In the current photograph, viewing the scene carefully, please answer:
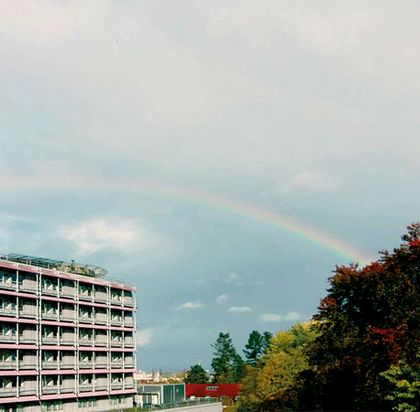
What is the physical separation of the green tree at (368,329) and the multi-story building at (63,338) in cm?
3313

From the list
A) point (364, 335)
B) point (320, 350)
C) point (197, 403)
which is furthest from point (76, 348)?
point (364, 335)

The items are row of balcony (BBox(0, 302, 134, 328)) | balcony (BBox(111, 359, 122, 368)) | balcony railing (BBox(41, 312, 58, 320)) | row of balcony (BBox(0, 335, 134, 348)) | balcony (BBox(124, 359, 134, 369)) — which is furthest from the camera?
balcony (BBox(124, 359, 134, 369))

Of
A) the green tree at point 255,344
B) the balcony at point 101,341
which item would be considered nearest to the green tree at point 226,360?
the green tree at point 255,344

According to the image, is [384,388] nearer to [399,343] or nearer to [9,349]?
[399,343]

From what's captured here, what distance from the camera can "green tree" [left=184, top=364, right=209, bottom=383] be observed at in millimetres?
147125

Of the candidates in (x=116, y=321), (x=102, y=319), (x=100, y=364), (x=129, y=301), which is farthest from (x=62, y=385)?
(x=129, y=301)

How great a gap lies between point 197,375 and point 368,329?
114 metres

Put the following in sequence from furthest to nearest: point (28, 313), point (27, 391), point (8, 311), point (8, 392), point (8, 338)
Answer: point (28, 313) < point (27, 391) < point (8, 311) < point (8, 338) < point (8, 392)

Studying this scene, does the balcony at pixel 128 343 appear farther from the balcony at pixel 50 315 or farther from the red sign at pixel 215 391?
the red sign at pixel 215 391

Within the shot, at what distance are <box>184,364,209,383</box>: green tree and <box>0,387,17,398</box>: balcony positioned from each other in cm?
8516

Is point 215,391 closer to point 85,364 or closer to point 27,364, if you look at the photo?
point 85,364

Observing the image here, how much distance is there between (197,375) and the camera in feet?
485

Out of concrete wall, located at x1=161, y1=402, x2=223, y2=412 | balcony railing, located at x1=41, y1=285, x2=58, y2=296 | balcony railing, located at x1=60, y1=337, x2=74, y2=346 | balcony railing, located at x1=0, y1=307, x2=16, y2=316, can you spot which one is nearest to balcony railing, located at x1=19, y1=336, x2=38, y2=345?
balcony railing, located at x1=0, y1=307, x2=16, y2=316

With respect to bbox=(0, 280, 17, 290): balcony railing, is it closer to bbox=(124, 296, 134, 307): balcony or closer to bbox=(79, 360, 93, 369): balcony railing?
bbox=(79, 360, 93, 369): balcony railing
